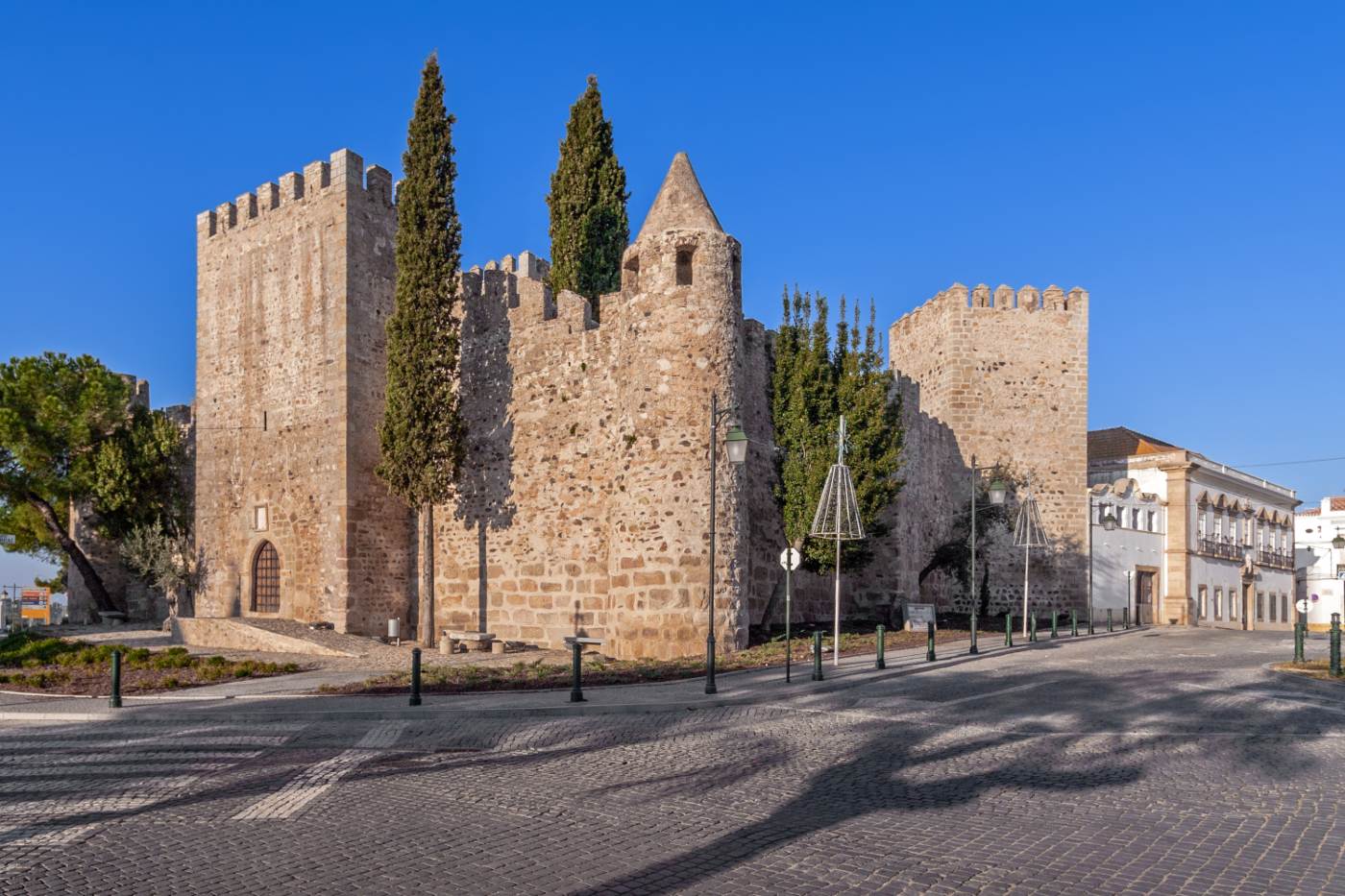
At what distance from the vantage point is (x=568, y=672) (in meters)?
17.9

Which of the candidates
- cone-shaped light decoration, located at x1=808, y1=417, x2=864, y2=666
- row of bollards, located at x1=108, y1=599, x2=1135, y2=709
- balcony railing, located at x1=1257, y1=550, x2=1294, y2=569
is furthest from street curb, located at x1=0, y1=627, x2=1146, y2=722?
balcony railing, located at x1=1257, y1=550, x2=1294, y2=569

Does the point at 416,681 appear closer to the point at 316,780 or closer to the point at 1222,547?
the point at 316,780

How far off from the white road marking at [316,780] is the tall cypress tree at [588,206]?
21.0 m

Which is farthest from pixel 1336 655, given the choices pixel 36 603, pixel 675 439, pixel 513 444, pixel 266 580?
pixel 36 603

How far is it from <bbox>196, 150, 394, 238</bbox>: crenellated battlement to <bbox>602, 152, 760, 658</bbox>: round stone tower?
8922 mm

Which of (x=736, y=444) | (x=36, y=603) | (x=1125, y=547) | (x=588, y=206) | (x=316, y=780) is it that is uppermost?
(x=588, y=206)

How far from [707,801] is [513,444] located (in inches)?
687

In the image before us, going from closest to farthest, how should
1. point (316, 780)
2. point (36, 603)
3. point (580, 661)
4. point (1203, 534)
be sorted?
point (316, 780), point (580, 661), point (1203, 534), point (36, 603)

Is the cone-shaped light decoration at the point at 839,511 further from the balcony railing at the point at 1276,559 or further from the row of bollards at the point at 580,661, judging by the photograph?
the balcony railing at the point at 1276,559

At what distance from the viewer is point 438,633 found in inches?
1017

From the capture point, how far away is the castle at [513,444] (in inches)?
838

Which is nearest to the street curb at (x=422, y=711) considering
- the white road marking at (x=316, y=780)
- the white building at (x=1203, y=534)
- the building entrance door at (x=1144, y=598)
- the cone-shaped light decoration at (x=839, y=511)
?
the white road marking at (x=316, y=780)

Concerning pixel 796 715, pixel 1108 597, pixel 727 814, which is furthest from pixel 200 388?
pixel 1108 597

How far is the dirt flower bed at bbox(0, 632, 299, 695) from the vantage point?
57.4 feet
